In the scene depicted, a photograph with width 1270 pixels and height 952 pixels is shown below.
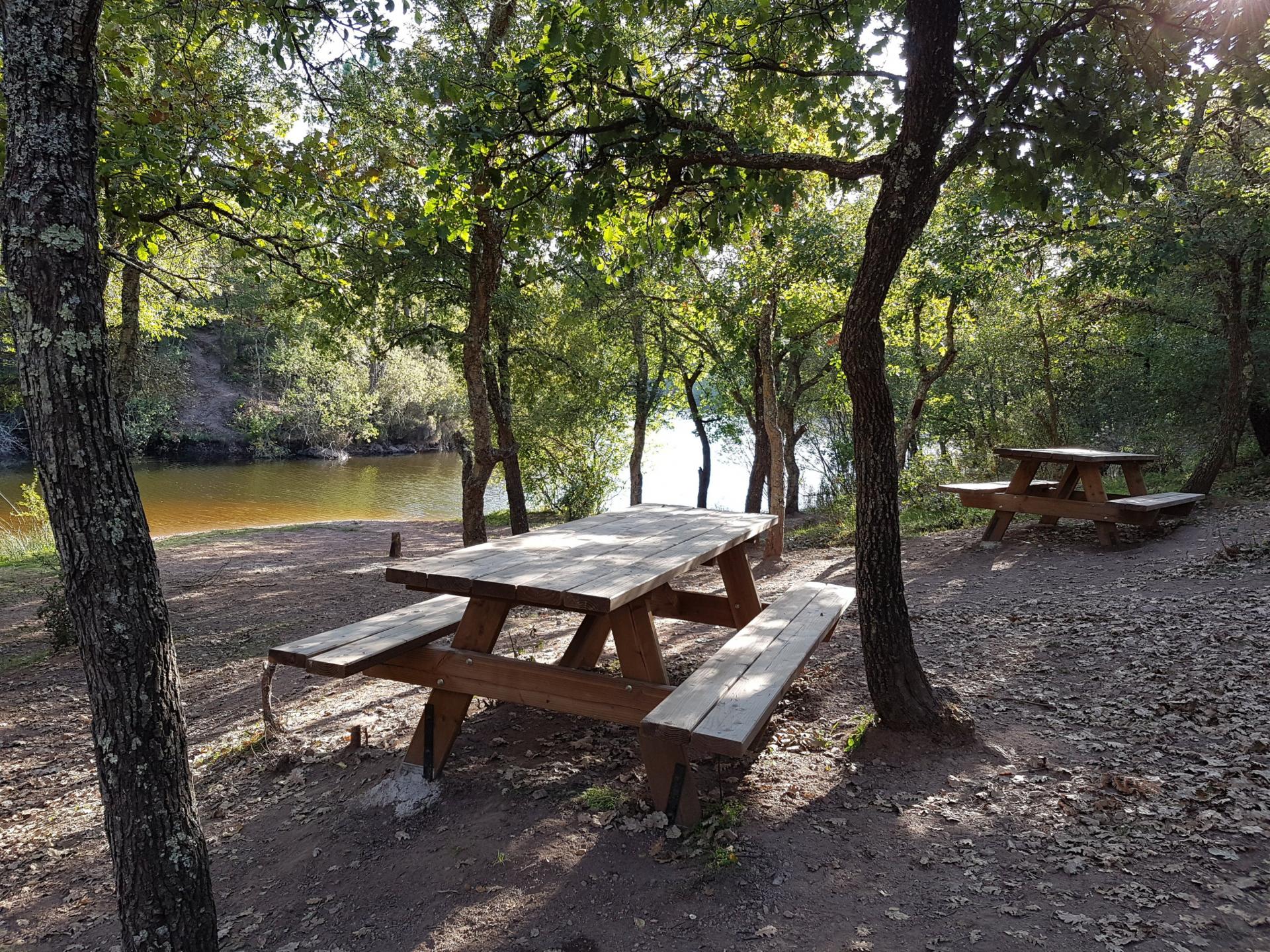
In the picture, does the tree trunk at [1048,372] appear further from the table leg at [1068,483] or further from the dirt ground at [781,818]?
the dirt ground at [781,818]

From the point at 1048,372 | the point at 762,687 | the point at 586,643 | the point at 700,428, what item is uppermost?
the point at 1048,372

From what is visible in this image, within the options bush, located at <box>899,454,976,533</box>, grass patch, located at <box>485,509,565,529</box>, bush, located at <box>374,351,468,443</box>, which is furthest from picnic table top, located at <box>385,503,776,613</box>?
bush, located at <box>374,351,468,443</box>

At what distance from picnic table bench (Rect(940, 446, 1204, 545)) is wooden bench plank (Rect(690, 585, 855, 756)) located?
4869 millimetres

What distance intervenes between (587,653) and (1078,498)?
Answer: 23.2 ft

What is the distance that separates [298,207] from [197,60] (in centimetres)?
198

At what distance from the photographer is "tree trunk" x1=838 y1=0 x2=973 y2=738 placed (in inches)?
125

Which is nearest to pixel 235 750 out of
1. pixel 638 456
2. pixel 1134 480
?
pixel 1134 480

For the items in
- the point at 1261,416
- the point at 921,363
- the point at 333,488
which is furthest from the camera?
the point at 333,488

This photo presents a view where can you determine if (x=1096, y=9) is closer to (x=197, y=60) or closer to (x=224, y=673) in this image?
(x=197, y=60)

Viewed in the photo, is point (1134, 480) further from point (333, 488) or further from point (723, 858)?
point (333, 488)

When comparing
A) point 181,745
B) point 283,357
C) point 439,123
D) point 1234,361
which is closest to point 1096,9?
point 439,123

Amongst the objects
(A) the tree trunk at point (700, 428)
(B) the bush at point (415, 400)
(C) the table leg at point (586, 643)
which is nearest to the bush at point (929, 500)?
(A) the tree trunk at point (700, 428)

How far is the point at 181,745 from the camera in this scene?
7.48 feet

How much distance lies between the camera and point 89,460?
2033 millimetres
